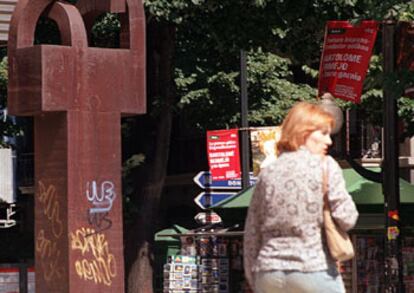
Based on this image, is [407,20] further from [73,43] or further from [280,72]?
[280,72]

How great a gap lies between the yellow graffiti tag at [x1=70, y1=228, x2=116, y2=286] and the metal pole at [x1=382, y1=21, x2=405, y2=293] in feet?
10.5

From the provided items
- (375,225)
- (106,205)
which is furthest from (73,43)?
(375,225)

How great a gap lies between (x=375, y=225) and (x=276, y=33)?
419cm

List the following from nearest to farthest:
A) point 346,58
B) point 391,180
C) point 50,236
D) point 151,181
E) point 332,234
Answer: point 332,234 < point 50,236 < point 391,180 < point 346,58 < point 151,181

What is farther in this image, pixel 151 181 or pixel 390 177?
pixel 151 181

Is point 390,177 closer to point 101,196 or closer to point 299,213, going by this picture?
point 101,196

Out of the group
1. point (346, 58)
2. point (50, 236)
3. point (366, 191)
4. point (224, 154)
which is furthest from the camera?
point (224, 154)

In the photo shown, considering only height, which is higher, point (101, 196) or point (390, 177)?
point (390, 177)

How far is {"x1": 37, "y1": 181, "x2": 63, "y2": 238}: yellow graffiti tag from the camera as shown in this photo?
15.6 meters

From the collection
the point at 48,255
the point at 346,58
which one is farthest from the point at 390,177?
the point at 48,255

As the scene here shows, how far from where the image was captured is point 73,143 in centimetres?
1546

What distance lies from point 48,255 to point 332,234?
29.8ft

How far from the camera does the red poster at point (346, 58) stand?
1714cm

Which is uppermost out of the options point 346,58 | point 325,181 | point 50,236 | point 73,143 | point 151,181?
point 346,58
